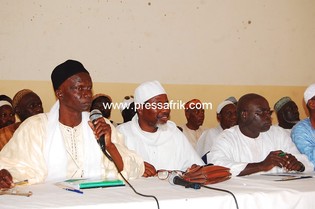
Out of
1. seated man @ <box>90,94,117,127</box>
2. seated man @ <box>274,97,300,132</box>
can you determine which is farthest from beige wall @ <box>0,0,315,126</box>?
seated man @ <box>274,97,300,132</box>

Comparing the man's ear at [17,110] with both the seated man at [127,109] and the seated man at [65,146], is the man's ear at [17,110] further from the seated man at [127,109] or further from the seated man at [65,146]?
the seated man at [65,146]

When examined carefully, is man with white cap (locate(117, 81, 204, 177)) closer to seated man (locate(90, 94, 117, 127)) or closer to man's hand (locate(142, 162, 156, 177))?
man's hand (locate(142, 162, 156, 177))

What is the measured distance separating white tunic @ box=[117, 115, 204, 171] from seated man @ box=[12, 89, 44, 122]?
1.37m

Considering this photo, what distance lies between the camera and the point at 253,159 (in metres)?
4.00

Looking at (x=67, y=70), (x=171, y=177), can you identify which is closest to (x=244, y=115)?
(x=171, y=177)

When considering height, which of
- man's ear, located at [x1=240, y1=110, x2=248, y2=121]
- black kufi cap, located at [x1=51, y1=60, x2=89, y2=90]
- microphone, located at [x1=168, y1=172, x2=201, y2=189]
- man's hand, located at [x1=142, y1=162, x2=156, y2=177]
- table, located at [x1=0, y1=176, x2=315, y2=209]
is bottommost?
table, located at [x1=0, y1=176, x2=315, y2=209]

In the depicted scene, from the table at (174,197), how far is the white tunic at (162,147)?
1114 millimetres

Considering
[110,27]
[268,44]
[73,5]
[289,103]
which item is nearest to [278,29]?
[268,44]

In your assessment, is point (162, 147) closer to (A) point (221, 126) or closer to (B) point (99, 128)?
(B) point (99, 128)

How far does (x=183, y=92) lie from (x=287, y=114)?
1569 millimetres

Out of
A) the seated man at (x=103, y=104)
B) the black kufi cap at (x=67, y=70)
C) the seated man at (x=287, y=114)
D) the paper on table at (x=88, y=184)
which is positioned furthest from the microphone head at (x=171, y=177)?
the seated man at (x=287, y=114)

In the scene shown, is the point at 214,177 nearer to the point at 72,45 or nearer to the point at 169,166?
the point at 169,166

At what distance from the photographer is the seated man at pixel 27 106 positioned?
16.8ft

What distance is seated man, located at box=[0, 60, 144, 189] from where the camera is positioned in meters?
3.11
